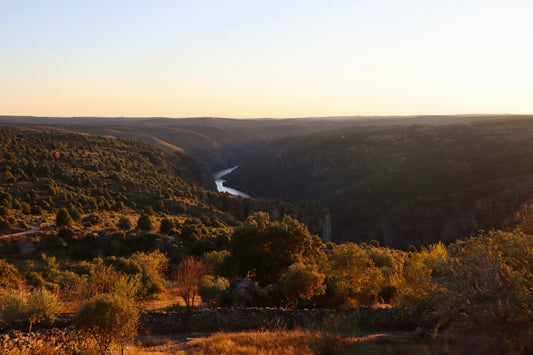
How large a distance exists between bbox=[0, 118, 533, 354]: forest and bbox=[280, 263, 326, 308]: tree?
2.8 inches

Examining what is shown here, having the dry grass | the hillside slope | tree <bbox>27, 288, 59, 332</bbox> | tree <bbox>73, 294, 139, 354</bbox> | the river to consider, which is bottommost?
the river

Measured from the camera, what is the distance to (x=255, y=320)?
1661 centimetres

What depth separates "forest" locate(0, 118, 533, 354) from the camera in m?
10.8

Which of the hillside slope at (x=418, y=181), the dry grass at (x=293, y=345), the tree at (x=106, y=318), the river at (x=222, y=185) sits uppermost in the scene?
the tree at (x=106, y=318)

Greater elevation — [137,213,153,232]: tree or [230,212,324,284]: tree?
[230,212,324,284]: tree

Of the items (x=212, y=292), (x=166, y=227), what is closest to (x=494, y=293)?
(x=212, y=292)

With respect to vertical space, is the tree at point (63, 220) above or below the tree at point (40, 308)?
below

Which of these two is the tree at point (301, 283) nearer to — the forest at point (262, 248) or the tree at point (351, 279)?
the forest at point (262, 248)

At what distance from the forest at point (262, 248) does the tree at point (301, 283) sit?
2.8 inches

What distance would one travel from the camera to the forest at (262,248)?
10758 mm

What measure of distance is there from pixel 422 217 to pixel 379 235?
842cm

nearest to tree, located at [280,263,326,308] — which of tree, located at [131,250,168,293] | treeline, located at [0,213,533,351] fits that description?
treeline, located at [0,213,533,351]

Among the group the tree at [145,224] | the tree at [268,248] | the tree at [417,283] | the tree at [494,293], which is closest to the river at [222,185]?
the tree at [145,224]

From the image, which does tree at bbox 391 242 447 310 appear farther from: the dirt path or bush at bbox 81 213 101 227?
the dirt path
